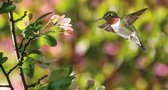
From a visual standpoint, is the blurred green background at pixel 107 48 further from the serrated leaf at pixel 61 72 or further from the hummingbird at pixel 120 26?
the hummingbird at pixel 120 26

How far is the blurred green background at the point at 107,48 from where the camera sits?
2.25m

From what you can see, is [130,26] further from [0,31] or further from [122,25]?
[0,31]

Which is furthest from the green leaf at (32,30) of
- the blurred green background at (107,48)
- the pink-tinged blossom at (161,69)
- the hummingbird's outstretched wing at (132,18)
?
the pink-tinged blossom at (161,69)

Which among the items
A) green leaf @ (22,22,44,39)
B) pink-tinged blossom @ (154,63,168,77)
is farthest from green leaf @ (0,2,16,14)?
pink-tinged blossom @ (154,63,168,77)

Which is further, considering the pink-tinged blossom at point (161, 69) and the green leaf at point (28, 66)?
the pink-tinged blossom at point (161, 69)

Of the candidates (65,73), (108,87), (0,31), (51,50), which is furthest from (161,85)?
(65,73)

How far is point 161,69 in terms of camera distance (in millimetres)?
2312

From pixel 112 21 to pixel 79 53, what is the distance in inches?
65.7

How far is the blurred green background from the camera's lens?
225cm

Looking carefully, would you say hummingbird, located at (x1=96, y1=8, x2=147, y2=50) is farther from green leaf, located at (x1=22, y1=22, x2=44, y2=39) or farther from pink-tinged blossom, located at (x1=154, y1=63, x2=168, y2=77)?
pink-tinged blossom, located at (x1=154, y1=63, x2=168, y2=77)

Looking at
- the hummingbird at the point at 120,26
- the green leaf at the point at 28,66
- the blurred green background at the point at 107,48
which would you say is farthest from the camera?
the blurred green background at the point at 107,48

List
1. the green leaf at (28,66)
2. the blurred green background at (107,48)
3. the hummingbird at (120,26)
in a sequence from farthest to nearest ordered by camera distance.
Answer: the blurred green background at (107,48)
the green leaf at (28,66)
the hummingbird at (120,26)

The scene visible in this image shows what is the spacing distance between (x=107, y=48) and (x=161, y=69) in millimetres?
256

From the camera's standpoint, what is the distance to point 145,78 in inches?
91.7
